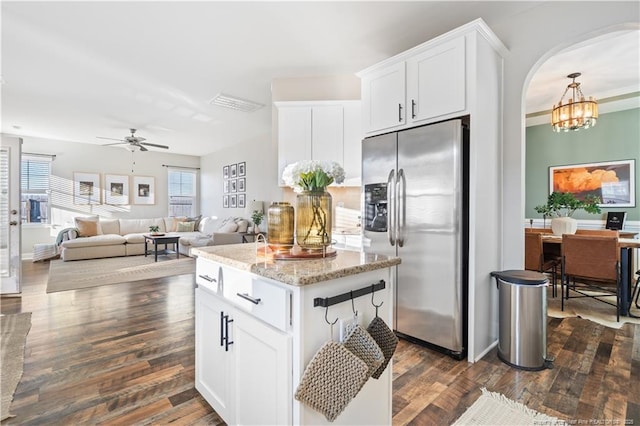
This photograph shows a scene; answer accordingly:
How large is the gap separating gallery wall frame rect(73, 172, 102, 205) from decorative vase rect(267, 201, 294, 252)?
319 inches

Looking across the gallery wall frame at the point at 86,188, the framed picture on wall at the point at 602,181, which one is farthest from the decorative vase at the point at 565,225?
the gallery wall frame at the point at 86,188

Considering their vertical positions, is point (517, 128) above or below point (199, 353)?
above

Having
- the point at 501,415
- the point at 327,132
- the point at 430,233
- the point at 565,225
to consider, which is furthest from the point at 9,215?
the point at 565,225

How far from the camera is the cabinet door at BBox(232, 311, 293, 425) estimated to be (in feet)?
3.89

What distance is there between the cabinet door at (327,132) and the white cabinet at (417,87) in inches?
28.1

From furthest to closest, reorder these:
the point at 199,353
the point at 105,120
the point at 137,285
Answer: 1. the point at 105,120
2. the point at 137,285
3. the point at 199,353

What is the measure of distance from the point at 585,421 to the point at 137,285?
4.80 metres

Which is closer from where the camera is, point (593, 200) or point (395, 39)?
point (395, 39)

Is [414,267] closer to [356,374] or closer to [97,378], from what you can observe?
[356,374]

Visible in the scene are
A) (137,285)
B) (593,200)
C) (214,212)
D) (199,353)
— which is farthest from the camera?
(214,212)

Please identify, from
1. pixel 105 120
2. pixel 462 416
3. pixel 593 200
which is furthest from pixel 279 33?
pixel 105 120

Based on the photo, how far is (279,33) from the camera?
2.94 metres

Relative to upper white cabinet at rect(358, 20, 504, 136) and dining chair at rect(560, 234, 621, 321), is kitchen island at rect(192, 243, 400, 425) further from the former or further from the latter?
dining chair at rect(560, 234, 621, 321)

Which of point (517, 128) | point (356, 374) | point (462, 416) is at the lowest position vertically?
point (462, 416)
